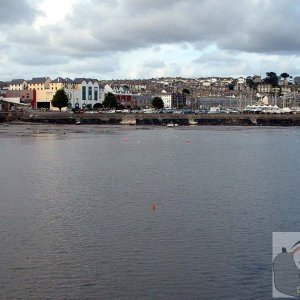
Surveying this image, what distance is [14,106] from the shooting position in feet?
433

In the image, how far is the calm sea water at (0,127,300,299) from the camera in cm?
1377

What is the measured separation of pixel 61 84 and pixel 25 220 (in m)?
131

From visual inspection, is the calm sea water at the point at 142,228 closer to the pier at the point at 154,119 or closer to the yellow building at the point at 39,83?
the pier at the point at 154,119

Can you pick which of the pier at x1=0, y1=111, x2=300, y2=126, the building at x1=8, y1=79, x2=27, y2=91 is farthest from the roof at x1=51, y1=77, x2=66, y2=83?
the pier at x1=0, y1=111, x2=300, y2=126

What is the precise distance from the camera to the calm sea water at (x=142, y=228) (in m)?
13.8

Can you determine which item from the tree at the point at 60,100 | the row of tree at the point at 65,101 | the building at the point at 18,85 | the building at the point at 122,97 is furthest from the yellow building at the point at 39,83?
the tree at the point at 60,100
